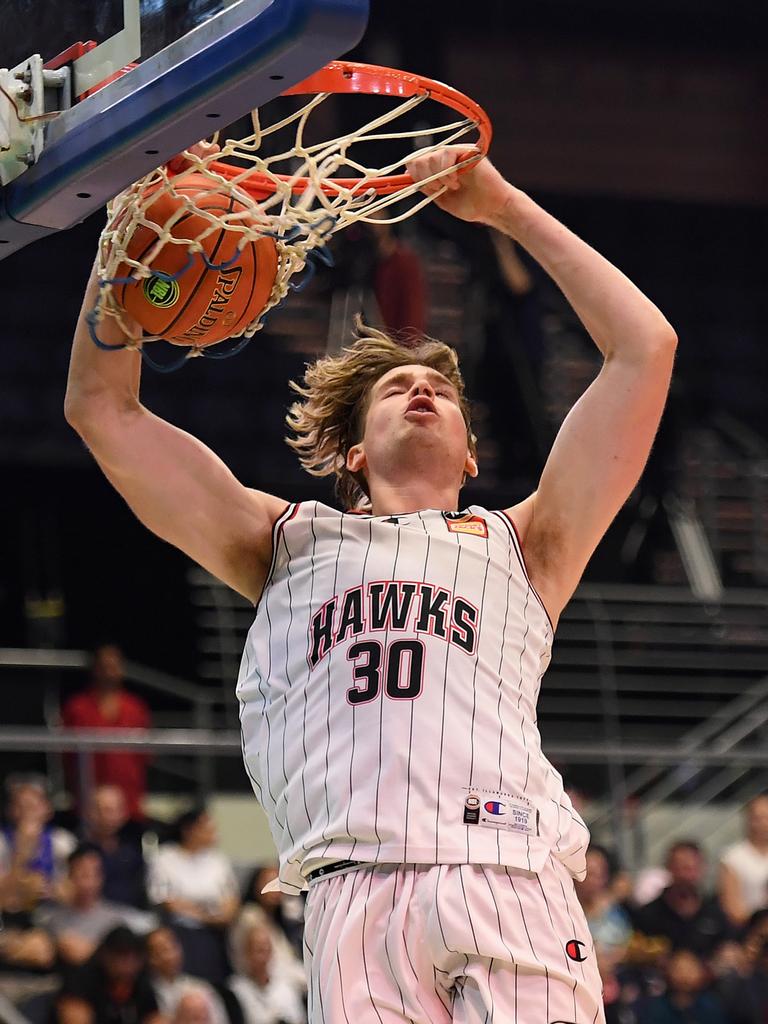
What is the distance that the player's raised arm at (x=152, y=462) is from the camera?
146 inches

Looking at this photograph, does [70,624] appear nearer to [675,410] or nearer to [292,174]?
[675,410]

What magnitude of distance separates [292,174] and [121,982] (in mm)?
4693

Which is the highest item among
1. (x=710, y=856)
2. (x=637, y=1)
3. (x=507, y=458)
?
(x=637, y=1)

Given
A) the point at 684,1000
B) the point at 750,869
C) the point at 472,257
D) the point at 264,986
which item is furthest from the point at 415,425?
the point at 472,257

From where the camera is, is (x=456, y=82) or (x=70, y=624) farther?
(x=456, y=82)

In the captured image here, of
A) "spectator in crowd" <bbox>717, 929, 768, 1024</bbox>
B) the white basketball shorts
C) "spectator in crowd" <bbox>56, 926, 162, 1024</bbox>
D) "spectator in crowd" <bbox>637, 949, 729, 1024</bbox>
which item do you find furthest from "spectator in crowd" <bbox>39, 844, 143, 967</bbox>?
the white basketball shorts

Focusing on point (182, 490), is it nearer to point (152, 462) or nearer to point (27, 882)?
point (152, 462)

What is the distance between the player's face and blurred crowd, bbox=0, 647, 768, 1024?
423 cm

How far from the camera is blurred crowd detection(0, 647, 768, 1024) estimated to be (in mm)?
7590

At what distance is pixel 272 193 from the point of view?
3797 mm

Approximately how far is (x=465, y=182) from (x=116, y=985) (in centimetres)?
476

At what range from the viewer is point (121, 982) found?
749cm

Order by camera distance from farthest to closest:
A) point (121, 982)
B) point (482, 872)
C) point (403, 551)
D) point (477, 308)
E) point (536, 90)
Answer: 1. point (536, 90)
2. point (477, 308)
3. point (121, 982)
4. point (403, 551)
5. point (482, 872)

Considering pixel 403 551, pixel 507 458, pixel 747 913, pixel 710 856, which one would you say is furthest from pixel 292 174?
pixel 507 458
